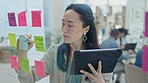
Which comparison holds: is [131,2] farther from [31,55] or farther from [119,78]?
[31,55]

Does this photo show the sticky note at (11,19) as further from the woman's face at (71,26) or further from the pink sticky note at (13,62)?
the woman's face at (71,26)

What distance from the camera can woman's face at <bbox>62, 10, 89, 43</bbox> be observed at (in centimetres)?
130

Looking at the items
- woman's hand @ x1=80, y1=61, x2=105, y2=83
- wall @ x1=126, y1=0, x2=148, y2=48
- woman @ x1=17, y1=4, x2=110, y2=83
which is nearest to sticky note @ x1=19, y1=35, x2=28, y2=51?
woman @ x1=17, y1=4, x2=110, y2=83

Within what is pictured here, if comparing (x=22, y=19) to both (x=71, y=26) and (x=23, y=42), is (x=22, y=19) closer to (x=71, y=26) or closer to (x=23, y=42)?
(x=23, y=42)

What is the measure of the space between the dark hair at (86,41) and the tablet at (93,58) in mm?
190

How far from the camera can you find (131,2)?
19.2 feet

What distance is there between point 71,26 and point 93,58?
0.75ft


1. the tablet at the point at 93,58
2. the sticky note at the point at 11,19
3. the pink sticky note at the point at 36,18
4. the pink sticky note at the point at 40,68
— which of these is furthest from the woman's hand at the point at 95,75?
the sticky note at the point at 11,19

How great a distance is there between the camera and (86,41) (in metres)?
1.43

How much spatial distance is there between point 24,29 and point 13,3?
0.20 meters

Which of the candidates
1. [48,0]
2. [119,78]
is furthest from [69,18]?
[119,78]

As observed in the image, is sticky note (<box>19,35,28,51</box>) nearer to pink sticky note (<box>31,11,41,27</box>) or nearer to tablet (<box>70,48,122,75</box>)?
pink sticky note (<box>31,11,41,27</box>)

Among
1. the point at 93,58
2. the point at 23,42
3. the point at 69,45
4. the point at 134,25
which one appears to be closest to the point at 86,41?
the point at 69,45

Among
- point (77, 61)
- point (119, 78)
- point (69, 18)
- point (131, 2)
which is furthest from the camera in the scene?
point (131, 2)
